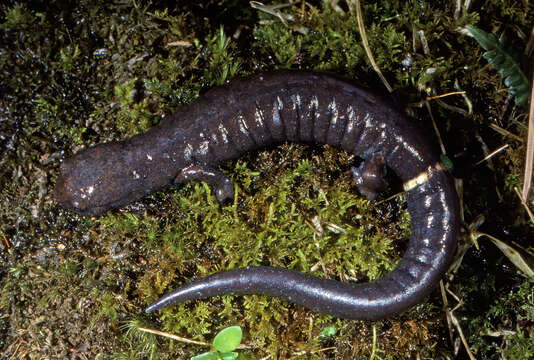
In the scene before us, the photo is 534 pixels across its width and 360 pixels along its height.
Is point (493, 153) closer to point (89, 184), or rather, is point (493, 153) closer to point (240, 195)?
point (240, 195)

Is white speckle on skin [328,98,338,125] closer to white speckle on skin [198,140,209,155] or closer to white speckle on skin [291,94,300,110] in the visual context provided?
white speckle on skin [291,94,300,110]

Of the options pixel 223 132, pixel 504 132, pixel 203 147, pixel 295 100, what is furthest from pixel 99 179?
pixel 504 132

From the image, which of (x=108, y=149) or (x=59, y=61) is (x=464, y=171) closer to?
(x=108, y=149)

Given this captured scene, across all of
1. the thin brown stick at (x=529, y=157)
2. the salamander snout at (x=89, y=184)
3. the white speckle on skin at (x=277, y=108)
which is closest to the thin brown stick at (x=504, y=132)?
the thin brown stick at (x=529, y=157)

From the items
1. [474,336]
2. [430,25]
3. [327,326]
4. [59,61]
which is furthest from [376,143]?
[59,61]

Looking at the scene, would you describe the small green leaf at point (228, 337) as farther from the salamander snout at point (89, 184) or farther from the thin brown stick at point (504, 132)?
the thin brown stick at point (504, 132)

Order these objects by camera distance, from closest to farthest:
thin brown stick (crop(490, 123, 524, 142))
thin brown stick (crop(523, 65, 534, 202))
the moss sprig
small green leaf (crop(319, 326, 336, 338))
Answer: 1. the moss sprig
2. thin brown stick (crop(523, 65, 534, 202))
3. small green leaf (crop(319, 326, 336, 338))
4. thin brown stick (crop(490, 123, 524, 142))

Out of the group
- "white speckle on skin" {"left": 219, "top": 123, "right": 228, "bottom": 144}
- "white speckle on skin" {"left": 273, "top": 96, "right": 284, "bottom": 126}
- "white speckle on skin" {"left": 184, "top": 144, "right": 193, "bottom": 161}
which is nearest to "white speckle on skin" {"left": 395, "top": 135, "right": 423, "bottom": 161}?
"white speckle on skin" {"left": 273, "top": 96, "right": 284, "bottom": 126}
